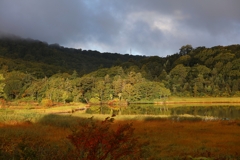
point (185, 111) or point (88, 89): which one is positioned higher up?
point (88, 89)

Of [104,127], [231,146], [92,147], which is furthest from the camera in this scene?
[231,146]

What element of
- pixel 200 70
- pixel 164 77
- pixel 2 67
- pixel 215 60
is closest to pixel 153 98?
pixel 164 77

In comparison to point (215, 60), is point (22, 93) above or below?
below

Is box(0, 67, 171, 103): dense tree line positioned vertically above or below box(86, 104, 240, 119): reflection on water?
above

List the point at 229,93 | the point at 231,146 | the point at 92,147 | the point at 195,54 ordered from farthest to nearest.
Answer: the point at 195,54 < the point at 229,93 < the point at 231,146 < the point at 92,147

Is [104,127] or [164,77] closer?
[104,127]

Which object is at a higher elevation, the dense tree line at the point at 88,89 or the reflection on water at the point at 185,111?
the dense tree line at the point at 88,89

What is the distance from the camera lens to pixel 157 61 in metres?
185

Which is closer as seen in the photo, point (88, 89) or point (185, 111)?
point (185, 111)

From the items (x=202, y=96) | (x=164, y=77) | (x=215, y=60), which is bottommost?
(x=202, y=96)

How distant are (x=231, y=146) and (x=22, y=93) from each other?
89838mm

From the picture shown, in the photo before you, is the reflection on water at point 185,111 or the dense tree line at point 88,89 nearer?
the reflection on water at point 185,111

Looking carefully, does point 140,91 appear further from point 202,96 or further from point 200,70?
point 200,70

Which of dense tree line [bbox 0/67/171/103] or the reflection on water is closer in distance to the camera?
the reflection on water
